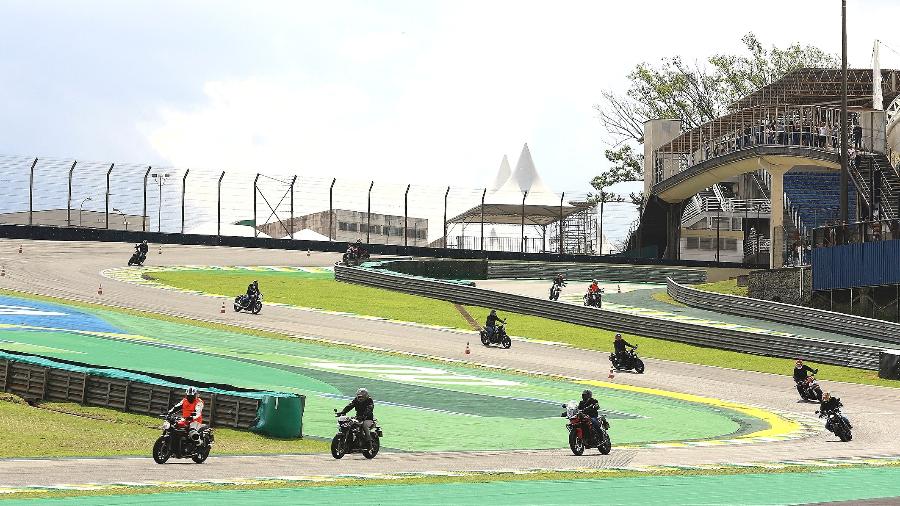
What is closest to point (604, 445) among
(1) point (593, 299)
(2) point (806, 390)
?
(2) point (806, 390)

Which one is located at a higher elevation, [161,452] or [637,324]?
[637,324]

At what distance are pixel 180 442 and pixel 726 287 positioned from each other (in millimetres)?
53474

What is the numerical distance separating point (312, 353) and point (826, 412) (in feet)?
56.0

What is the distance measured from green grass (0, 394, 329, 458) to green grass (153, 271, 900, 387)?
19094 mm

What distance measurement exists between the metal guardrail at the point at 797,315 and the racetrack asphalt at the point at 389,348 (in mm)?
9146

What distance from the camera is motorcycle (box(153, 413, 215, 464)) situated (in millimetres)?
20531

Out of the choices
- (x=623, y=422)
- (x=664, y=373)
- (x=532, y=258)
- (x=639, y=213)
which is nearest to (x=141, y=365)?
(x=623, y=422)

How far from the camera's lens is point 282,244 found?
8131cm

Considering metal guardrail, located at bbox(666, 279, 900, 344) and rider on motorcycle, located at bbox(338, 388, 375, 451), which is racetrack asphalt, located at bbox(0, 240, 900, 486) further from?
metal guardrail, located at bbox(666, 279, 900, 344)

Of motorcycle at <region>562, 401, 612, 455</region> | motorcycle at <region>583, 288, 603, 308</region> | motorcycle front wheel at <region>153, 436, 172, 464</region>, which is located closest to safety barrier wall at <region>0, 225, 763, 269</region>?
motorcycle at <region>583, 288, 603, 308</region>

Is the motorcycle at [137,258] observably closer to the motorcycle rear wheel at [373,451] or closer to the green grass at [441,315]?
the green grass at [441,315]

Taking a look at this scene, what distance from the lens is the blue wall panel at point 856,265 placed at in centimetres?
5169

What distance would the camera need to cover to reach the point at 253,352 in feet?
130

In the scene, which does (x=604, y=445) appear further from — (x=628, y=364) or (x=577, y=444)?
(x=628, y=364)
